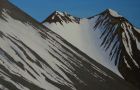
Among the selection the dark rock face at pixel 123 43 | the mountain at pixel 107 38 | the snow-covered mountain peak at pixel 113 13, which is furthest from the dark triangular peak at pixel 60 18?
the snow-covered mountain peak at pixel 113 13

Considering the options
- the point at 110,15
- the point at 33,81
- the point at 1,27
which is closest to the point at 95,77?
the point at 1,27

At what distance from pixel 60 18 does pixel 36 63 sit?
88981 mm

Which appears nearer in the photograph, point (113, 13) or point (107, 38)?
point (107, 38)

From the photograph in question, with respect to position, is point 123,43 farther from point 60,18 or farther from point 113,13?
A: point 60,18

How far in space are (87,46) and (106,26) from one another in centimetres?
1075

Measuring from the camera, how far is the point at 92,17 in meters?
144

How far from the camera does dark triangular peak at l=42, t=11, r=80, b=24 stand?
133950 millimetres

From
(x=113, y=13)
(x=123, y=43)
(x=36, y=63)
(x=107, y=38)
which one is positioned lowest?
(x=36, y=63)

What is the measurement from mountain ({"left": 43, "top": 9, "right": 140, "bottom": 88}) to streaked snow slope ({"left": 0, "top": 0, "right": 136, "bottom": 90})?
132ft

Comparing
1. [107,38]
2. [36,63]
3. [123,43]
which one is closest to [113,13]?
[107,38]

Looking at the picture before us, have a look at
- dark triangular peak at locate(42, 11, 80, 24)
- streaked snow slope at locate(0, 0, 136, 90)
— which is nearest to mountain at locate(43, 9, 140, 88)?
dark triangular peak at locate(42, 11, 80, 24)

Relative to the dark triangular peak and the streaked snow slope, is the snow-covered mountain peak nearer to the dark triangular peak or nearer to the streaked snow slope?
the dark triangular peak

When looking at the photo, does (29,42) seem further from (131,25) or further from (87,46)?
(131,25)

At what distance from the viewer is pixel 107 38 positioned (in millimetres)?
124438
